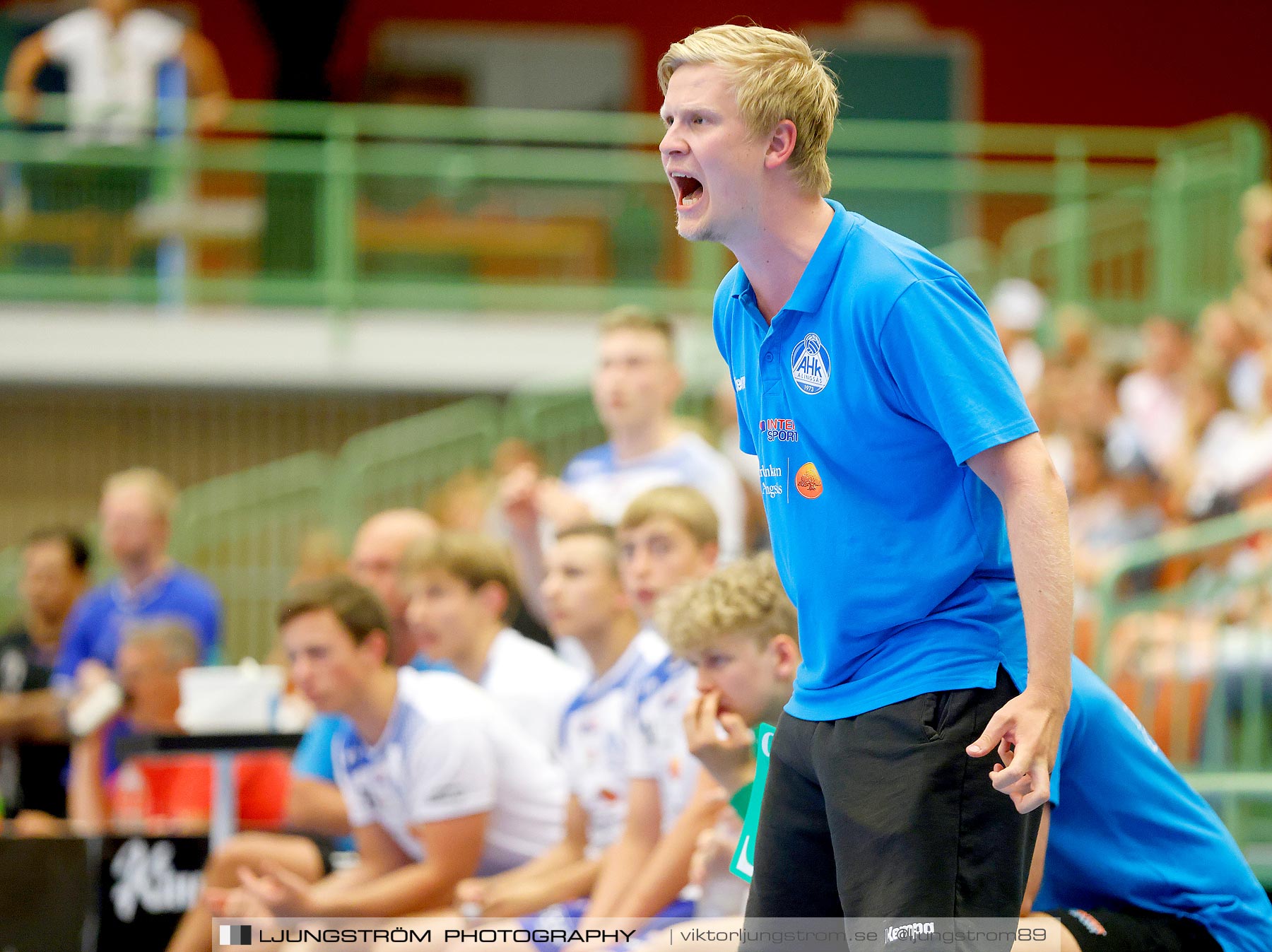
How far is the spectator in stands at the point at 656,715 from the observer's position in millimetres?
4230

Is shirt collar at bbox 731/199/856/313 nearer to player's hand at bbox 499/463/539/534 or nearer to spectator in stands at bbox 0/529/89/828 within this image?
player's hand at bbox 499/463/539/534

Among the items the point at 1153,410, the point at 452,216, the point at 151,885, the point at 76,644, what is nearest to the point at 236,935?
the point at 151,885

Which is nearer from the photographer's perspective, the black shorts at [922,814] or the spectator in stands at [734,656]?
the black shorts at [922,814]

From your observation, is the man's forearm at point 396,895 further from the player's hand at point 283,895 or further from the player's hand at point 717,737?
the player's hand at point 717,737

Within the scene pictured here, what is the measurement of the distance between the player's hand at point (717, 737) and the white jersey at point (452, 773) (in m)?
1.41

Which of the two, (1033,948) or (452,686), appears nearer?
(1033,948)

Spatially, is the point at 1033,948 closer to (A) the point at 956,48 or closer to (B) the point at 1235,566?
(B) the point at 1235,566

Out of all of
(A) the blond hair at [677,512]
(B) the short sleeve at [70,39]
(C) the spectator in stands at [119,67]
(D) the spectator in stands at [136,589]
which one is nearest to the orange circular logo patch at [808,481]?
(A) the blond hair at [677,512]

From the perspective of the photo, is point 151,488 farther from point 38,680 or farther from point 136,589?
point 38,680

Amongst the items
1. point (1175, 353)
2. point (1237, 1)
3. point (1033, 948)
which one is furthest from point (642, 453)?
point (1237, 1)

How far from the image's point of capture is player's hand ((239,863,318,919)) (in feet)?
14.3

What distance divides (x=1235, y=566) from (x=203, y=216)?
8295mm

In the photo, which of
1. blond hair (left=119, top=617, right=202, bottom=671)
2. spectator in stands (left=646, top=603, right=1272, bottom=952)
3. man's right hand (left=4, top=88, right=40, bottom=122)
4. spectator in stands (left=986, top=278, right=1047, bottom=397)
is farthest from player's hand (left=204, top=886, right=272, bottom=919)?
man's right hand (left=4, top=88, right=40, bottom=122)

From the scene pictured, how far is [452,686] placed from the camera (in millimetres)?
4965
